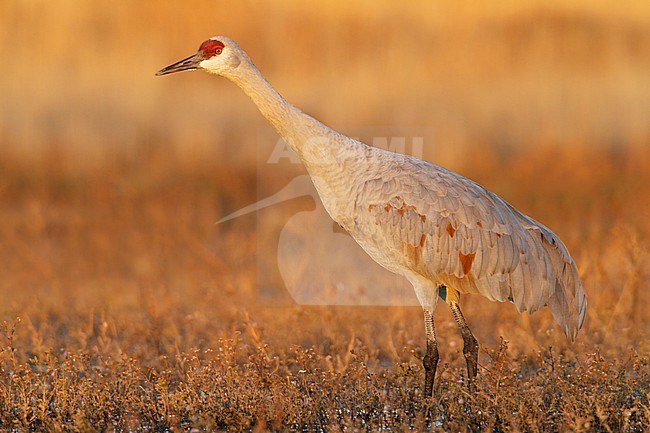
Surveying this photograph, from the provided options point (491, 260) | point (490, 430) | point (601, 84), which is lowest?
point (490, 430)

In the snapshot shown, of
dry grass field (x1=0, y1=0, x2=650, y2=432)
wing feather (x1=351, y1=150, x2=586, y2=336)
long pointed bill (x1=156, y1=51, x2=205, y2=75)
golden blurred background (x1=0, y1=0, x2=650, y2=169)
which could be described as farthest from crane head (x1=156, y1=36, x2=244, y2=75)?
golden blurred background (x1=0, y1=0, x2=650, y2=169)

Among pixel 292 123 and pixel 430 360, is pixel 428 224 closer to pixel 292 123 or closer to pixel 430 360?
pixel 430 360

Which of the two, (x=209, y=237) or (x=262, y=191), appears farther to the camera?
(x=262, y=191)

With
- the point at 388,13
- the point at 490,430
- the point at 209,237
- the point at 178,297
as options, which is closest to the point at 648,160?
the point at 388,13

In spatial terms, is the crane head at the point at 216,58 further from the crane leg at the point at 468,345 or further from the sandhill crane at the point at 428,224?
the crane leg at the point at 468,345

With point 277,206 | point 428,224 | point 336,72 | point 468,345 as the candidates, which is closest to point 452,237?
point 428,224

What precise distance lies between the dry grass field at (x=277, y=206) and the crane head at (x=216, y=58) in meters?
1.35

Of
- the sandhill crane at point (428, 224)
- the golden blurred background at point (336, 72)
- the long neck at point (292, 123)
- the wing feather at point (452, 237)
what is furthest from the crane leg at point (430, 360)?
the golden blurred background at point (336, 72)

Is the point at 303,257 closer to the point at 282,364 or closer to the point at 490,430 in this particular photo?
the point at 282,364

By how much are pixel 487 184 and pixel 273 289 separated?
132 inches

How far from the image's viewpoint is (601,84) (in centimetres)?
1316

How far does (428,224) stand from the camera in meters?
5.11

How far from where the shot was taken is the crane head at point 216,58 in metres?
5.36

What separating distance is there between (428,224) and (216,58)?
138cm
